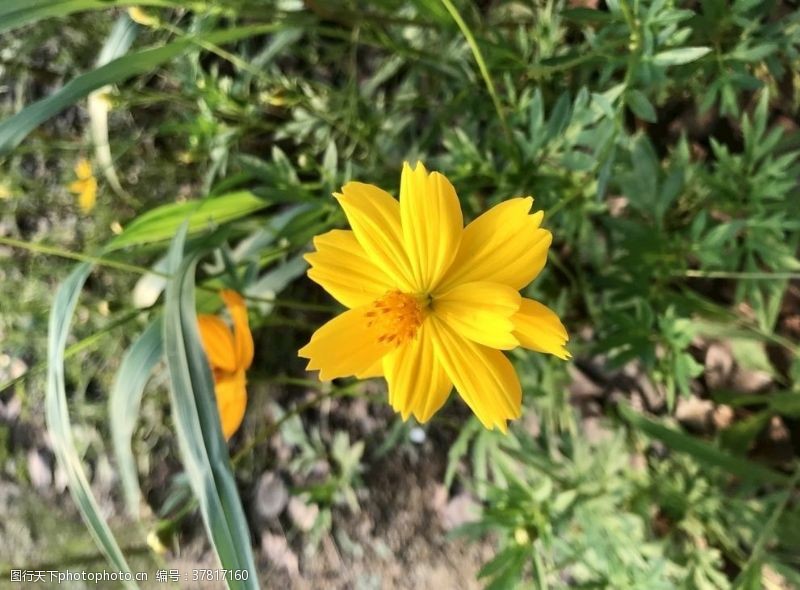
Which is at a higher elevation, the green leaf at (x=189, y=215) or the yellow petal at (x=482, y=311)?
the yellow petal at (x=482, y=311)

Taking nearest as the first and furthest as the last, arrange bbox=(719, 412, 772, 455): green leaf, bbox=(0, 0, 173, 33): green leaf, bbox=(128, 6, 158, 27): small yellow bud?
bbox=(0, 0, 173, 33): green leaf
bbox=(128, 6, 158, 27): small yellow bud
bbox=(719, 412, 772, 455): green leaf

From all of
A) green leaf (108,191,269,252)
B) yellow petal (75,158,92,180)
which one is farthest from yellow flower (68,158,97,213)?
green leaf (108,191,269,252)

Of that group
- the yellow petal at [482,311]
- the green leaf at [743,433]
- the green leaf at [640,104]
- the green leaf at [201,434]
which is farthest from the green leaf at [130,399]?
the green leaf at [743,433]

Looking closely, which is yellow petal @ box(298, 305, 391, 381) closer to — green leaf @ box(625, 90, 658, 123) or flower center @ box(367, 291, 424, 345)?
flower center @ box(367, 291, 424, 345)

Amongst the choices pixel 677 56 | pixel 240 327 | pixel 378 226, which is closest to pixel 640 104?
pixel 677 56

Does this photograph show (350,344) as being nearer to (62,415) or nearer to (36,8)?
(62,415)

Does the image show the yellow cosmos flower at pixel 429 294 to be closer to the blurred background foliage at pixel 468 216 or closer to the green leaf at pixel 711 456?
the blurred background foliage at pixel 468 216

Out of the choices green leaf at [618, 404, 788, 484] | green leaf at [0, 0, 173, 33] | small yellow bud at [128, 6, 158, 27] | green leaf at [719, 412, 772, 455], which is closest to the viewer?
green leaf at [0, 0, 173, 33]
